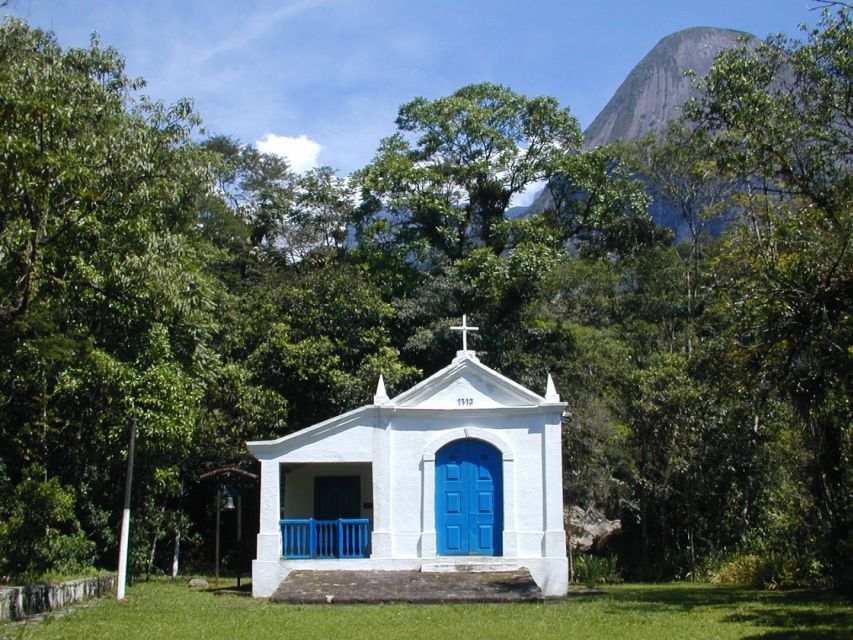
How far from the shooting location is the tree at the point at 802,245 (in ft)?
45.3

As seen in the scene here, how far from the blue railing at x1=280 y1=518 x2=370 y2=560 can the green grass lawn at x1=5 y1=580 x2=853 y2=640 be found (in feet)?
6.18

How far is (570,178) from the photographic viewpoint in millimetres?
34500

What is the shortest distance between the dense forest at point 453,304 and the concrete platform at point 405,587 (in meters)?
4.24

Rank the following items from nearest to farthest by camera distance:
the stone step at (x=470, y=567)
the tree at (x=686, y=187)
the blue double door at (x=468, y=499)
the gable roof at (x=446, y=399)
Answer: the stone step at (x=470, y=567)
the blue double door at (x=468, y=499)
the gable roof at (x=446, y=399)
the tree at (x=686, y=187)

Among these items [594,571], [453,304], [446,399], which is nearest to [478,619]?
[446,399]

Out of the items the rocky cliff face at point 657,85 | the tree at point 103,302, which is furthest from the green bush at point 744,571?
the rocky cliff face at point 657,85

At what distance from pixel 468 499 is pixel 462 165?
19.1 meters

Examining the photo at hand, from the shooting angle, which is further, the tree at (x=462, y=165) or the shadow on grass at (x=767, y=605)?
the tree at (x=462, y=165)

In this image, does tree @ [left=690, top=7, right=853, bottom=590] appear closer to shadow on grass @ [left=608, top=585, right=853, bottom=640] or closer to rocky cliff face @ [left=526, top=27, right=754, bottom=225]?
shadow on grass @ [left=608, top=585, right=853, bottom=640]

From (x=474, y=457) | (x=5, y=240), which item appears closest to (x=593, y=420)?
(x=474, y=457)

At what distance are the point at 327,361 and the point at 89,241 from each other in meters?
9.64

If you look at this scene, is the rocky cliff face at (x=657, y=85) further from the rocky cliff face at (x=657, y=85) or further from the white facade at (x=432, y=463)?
the white facade at (x=432, y=463)

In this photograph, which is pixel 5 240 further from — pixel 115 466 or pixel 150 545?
pixel 150 545

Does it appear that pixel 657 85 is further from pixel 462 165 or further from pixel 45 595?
pixel 45 595
